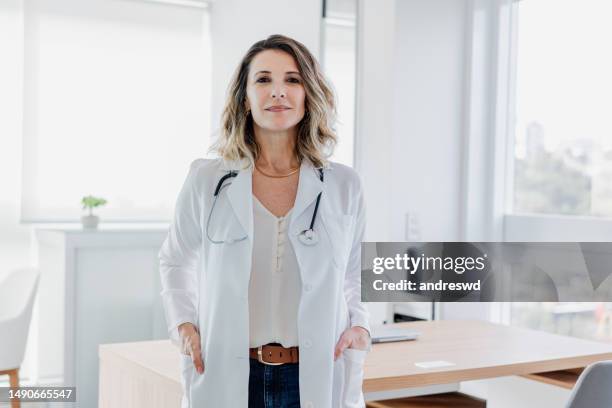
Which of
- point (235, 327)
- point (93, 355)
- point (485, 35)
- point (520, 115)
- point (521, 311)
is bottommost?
point (93, 355)

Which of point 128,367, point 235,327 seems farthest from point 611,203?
point 235,327

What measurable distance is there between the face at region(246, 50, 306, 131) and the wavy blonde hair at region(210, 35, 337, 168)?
2cm

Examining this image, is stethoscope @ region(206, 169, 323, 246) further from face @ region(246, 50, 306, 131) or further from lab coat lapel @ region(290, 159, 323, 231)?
face @ region(246, 50, 306, 131)

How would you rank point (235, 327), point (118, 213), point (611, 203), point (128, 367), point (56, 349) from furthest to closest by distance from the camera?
point (118, 213), point (56, 349), point (611, 203), point (128, 367), point (235, 327)

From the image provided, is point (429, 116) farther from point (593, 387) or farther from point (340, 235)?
point (340, 235)

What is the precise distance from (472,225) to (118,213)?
196 centimetres

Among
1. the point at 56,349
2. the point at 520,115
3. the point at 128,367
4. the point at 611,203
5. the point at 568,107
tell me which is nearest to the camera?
the point at 128,367

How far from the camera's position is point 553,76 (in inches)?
138

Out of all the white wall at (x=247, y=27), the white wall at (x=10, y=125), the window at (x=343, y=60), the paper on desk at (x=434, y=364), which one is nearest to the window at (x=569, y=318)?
the window at (x=343, y=60)

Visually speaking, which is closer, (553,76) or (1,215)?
(553,76)

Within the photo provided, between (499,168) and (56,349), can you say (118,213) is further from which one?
(499,168)

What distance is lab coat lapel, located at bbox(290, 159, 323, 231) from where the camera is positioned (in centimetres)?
155

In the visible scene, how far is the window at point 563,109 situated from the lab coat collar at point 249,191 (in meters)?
2.00

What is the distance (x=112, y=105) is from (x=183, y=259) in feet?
10.2
